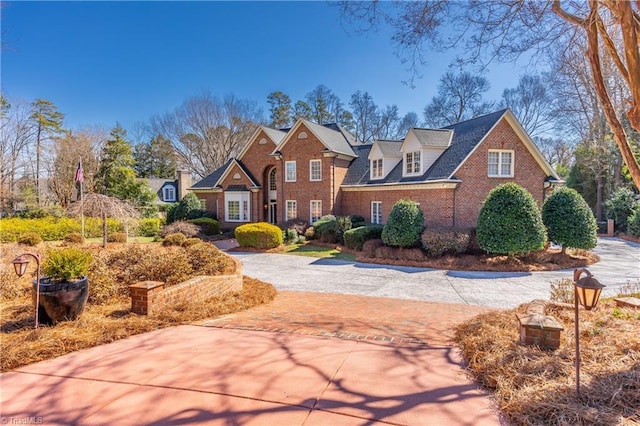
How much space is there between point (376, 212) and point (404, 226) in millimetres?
5470

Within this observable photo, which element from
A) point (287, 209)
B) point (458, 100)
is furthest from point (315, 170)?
point (458, 100)

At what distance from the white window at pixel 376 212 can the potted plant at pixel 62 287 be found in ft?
53.0

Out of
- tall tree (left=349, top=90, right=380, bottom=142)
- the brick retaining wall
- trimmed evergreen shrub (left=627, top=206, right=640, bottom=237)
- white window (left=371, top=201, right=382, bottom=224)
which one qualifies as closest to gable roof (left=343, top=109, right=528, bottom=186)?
white window (left=371, top=201, right=382, bottom=224)

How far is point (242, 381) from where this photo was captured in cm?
333

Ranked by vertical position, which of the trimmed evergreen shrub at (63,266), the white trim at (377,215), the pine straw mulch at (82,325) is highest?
the white trim at (377,215)

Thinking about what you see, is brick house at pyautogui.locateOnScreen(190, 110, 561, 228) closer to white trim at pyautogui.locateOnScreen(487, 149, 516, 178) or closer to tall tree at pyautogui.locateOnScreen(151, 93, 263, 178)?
white trim at pyautogui.locateOnScreen(487, 149, 516, 178)

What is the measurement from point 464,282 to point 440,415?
341 inches

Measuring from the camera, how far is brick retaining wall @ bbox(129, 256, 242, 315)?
5477mm

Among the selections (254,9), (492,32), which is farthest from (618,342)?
(254,9)

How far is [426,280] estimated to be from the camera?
1084cm

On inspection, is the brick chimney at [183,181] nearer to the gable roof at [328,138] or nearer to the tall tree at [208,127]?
the tall tree at [208,127]

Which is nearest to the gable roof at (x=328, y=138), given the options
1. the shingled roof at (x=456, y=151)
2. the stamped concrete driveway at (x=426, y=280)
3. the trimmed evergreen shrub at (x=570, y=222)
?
the shingled roof at (x=456, y=151)

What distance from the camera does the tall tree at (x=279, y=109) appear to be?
39.5 meters

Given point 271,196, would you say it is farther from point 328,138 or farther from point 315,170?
point 328,138
